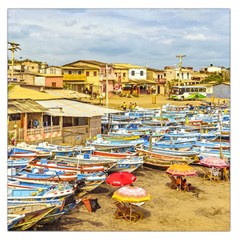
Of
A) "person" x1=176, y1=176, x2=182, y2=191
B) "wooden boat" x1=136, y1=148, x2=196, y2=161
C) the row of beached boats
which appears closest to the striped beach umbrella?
the row of beached boats

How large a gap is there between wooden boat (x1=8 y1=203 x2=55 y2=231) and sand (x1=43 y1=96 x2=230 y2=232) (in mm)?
518

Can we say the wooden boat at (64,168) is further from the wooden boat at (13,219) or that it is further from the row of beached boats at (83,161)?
the wooden boat at (13,219)

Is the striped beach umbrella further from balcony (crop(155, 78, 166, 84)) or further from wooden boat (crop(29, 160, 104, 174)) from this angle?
balcony (crop(155, 78, 166, 84))

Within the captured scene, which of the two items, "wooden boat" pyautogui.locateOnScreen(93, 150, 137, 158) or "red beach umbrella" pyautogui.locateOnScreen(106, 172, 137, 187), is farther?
"wooden boat" pyautogui.locateOnScreen(93, 150, 137, 158)

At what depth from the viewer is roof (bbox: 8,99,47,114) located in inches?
473

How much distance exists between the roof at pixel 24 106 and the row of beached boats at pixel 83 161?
3.60 ft

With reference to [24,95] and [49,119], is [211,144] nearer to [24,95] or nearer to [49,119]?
[49,119]

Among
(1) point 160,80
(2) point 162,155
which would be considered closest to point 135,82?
(1) point 160,80

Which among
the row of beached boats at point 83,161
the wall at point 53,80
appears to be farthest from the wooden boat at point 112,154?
the wall at point 53,80

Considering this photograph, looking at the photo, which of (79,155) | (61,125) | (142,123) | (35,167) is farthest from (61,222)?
(142,123)

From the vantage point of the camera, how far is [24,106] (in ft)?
41.5

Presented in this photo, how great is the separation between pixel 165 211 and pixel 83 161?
3.17 m
